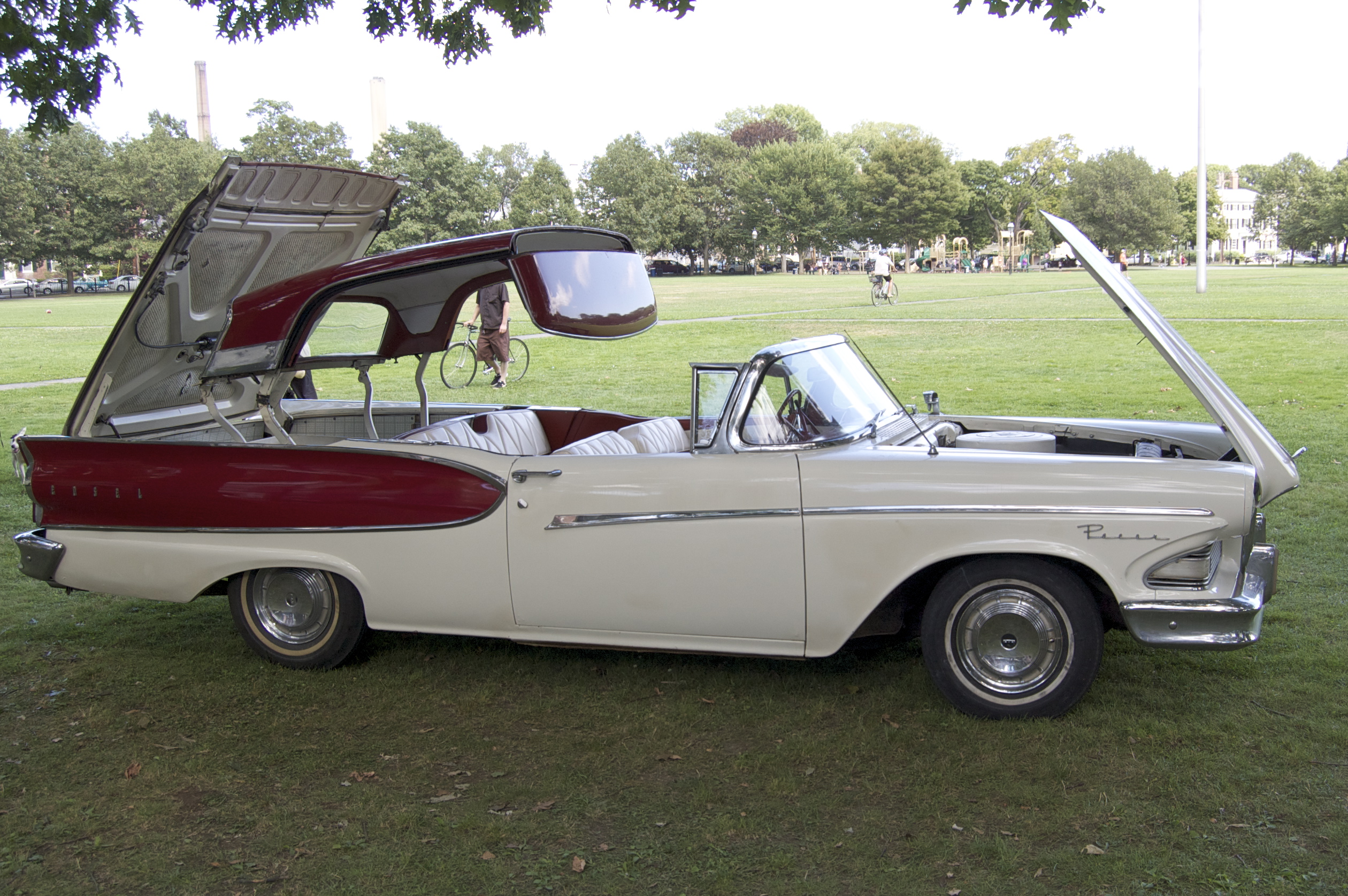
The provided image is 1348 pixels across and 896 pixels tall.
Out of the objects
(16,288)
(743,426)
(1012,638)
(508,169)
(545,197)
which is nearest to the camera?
(1012,638)

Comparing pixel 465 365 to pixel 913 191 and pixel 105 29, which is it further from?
pixel 913 191

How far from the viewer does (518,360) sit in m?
15.9

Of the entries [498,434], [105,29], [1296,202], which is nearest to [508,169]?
[1296,202]

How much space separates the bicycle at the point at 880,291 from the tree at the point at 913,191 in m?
55.4

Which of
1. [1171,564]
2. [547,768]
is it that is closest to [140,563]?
[547,768]

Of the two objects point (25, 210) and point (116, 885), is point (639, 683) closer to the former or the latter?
point (116, 885)

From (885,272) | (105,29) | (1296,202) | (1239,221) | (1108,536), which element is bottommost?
(1108,536)

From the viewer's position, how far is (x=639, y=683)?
4391 mm

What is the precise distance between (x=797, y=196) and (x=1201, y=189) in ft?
182

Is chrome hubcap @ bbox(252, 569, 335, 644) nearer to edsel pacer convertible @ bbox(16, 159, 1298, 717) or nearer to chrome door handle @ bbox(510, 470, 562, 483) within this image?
edsel pacer convertible @ bbox(16, 159, 1298, 717)

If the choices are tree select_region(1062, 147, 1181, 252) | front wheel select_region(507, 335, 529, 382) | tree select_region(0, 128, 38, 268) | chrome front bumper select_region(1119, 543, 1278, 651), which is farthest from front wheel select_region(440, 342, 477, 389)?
tree select_region(1062, 147, 1181, 252)

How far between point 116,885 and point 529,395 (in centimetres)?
1085

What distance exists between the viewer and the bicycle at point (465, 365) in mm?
14859

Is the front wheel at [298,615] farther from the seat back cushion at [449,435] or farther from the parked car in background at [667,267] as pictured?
the parked car in background at [667,267]
